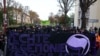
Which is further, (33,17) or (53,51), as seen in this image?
(33,17)

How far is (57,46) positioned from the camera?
10.6 metres

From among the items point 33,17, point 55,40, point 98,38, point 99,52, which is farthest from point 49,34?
point 33,17

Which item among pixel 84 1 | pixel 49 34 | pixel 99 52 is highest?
pixel 84 1

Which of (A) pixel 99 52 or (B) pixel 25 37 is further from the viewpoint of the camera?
(A) pixel 99 52

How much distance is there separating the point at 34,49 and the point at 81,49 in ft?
4.89

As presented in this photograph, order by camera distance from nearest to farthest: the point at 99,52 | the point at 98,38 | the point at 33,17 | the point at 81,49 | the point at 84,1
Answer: the point at 81,49 → the point at 99,52 → the point at 98,38 → the point at 84,1 → the point at 33,17

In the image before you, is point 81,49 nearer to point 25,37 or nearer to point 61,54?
point 61,54

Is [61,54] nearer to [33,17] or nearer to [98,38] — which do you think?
[98,38]

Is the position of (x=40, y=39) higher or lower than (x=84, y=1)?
lower

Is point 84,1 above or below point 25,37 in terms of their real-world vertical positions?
above

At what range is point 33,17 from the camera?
135m

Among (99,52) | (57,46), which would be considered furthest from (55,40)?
(99,52)

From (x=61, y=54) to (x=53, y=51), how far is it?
271 mm

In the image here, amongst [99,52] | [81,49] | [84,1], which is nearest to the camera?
[81,49]
